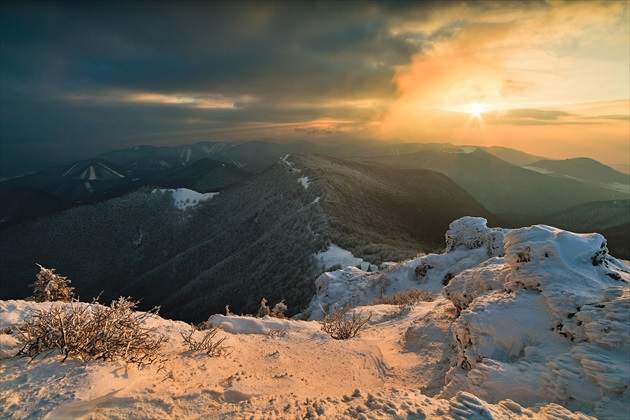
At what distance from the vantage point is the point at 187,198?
76.8 meters

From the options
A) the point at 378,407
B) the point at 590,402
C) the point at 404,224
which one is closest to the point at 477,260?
the point at 590,402

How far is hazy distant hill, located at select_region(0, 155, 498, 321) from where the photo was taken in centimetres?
3088

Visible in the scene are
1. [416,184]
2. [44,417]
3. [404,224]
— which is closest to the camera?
[44,417]

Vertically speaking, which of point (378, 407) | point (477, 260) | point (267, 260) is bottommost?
point (267, 260)

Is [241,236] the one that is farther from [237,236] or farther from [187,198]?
[187,198]

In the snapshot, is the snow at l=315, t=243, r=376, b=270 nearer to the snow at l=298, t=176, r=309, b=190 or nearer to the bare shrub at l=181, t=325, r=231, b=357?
the bare shrub at l=181, t=325, r=231, b=357

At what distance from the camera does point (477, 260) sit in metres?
14.8

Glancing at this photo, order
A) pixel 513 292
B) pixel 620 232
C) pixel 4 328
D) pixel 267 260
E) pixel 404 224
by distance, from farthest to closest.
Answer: pixel 620 232 → pixel 404 224 → pixel 267 260 → pixel 513 292 → pixel 4 328

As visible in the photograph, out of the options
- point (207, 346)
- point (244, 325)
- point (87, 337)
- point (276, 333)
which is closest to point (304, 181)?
point (244, 325)

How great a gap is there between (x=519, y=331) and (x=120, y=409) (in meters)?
5.17

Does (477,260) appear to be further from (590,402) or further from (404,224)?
(404,224)

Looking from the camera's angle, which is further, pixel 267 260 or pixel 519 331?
pixel 267 260

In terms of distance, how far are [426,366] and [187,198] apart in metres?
79.1

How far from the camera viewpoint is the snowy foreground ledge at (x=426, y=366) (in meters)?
3.10
